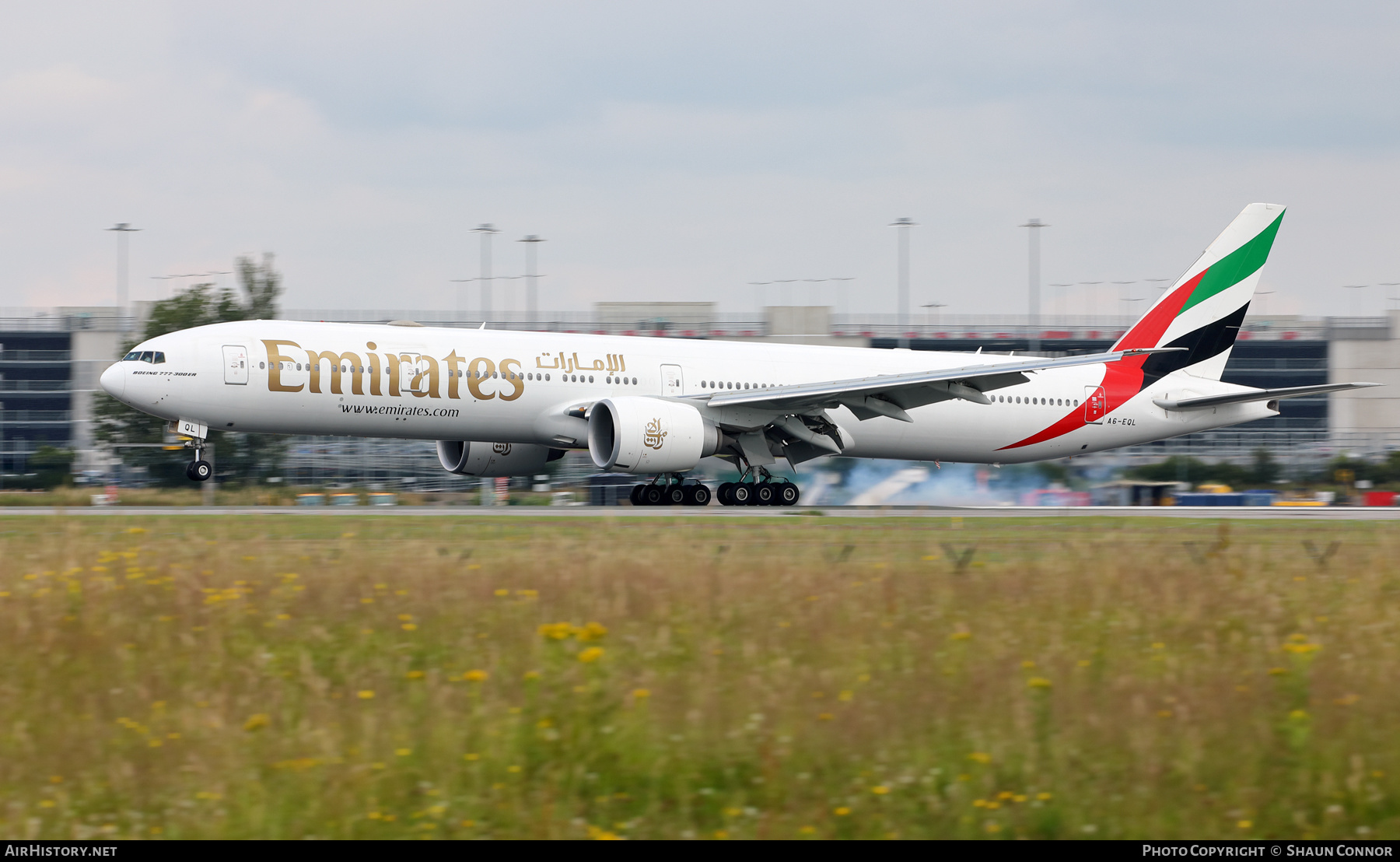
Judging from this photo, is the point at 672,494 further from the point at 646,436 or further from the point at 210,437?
the point at 210,437

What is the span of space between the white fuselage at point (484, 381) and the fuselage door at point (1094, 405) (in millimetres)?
692

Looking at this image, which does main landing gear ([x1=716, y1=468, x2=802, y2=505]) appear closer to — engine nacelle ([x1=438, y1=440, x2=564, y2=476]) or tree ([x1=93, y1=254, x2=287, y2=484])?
engine nacelle ([x1=438, y1=440, x2=564, y2=476])

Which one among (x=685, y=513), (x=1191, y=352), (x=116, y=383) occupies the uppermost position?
(x=1191, y=352)

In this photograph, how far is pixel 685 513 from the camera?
24.4 metres

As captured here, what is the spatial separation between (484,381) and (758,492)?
6.29 metres

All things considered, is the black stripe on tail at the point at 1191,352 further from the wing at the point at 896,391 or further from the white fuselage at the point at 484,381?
the wing at the point at 896,391

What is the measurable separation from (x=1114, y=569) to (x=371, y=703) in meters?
6.97

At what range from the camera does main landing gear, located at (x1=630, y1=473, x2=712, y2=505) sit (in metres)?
28.5

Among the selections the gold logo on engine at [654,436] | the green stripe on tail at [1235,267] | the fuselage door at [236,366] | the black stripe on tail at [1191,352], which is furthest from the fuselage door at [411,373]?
the green stripe on tail at [1235,267]

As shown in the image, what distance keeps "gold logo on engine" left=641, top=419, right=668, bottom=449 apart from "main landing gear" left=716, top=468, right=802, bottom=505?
10.7 feet

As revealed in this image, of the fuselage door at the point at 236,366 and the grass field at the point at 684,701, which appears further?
the fuselage door at the point at 236,366

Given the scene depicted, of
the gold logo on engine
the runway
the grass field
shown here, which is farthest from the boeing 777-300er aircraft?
the grass field

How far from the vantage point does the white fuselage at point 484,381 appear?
25109 mm

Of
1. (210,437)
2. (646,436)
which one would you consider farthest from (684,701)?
(210,437)
